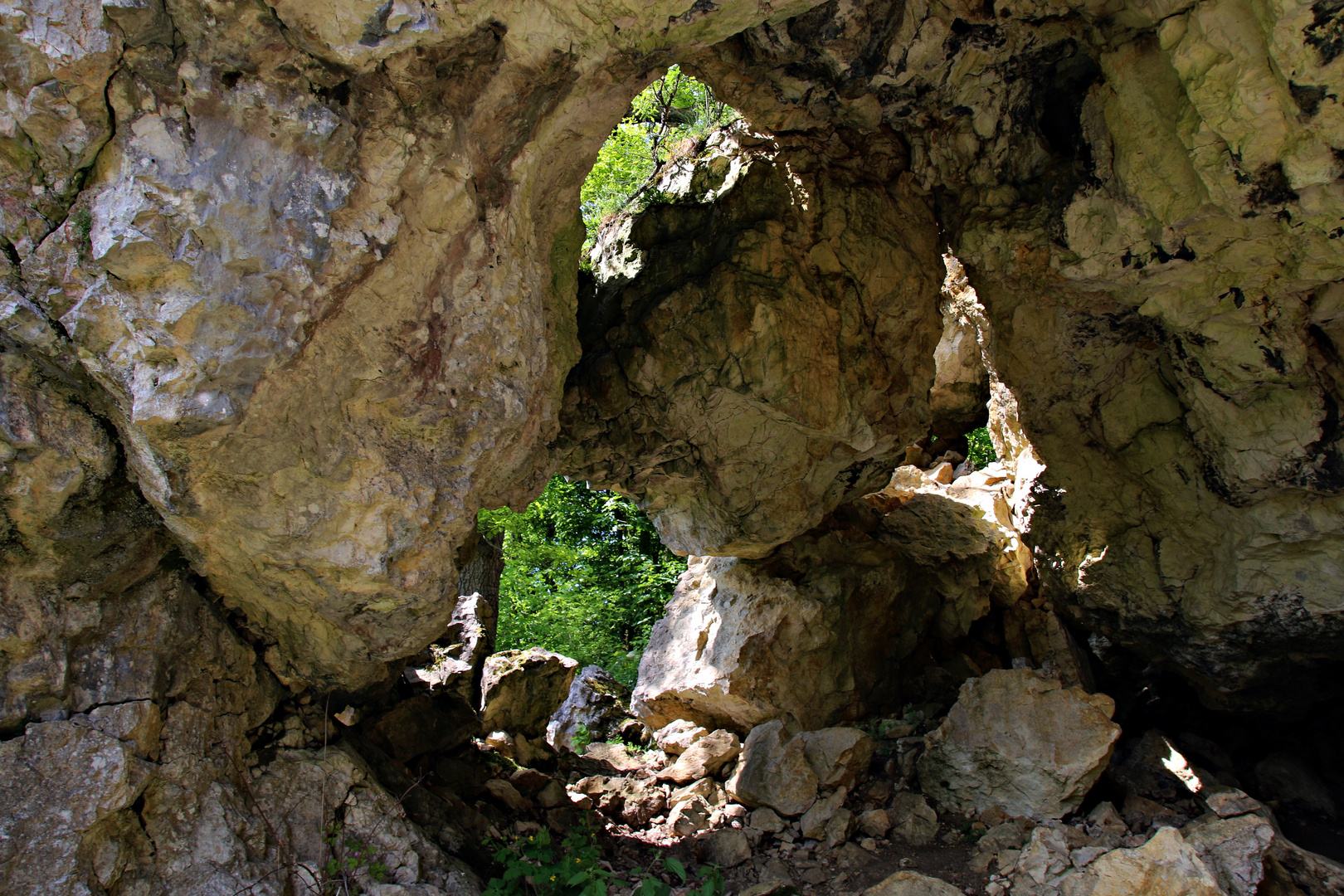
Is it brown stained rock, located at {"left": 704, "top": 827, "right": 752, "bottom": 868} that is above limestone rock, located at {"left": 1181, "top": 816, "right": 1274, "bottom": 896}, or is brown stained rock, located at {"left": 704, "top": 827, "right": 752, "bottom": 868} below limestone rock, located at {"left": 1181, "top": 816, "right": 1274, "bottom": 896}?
above

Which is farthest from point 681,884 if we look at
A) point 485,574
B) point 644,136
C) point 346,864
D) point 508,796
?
point 644,136

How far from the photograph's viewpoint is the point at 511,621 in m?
11.5

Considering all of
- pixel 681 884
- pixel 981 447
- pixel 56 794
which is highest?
pixel 56 794

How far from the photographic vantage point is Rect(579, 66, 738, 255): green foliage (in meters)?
6.75

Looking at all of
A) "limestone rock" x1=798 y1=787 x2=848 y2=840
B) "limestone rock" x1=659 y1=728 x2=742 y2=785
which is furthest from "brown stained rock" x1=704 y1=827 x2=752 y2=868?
"limestone rock" x1=659 y1=728 x2=742 y2=785

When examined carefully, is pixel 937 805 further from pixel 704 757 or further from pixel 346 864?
pixel 346 864

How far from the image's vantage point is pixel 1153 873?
12.1 feet

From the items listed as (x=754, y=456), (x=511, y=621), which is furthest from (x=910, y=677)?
(x=511, y=621)

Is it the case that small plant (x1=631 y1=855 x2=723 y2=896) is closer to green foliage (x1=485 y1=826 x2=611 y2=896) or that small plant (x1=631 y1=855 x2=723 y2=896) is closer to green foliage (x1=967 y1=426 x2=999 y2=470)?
green foliage (x1=485 y1=826 x2=611 y2=896)

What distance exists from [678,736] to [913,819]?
2.22 m

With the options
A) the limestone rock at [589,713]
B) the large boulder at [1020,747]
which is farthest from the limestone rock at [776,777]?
the limestone rock at [589,713]

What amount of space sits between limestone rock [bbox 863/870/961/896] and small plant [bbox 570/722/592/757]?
3.56 metres

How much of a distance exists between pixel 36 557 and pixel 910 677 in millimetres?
6626

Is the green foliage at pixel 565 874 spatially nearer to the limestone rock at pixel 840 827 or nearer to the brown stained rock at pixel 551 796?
the brown stained rock at pixel 551 796
